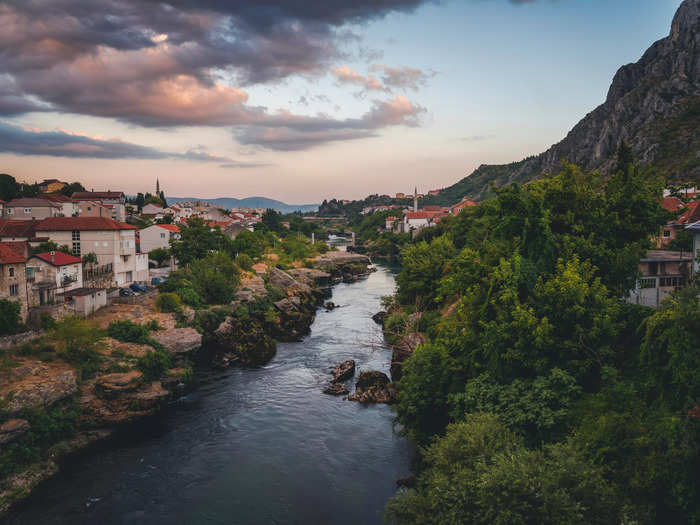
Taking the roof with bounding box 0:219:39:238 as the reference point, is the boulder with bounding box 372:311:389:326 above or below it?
below

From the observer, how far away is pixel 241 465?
72.7 feet

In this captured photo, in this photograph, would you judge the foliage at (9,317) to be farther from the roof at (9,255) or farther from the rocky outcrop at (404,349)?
the rocky outcrop at (404,349)

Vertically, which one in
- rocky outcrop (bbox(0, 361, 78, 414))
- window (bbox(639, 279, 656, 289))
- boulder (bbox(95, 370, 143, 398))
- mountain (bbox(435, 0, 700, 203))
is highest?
mountain (bbox(435, 0, 700, 203))

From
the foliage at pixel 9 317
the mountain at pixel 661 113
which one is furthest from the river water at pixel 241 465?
the mountain at pixel 661 113

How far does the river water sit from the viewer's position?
61.2ft

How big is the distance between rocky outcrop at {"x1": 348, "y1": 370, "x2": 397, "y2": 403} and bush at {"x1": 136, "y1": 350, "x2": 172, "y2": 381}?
1330cm

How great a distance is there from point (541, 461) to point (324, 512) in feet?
31.0

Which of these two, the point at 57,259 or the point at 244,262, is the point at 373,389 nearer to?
the point at 57,259

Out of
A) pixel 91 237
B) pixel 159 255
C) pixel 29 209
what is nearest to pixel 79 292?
pixel 91 237

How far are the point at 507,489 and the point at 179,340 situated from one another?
28.8 metres

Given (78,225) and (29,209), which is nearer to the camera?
(78,225)

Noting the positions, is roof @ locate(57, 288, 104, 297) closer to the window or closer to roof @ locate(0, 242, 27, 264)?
roof @ locate(0, 242, 27, 264)

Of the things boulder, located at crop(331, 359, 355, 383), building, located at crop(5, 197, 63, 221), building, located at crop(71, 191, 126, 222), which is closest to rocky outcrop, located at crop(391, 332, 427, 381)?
boulder, located at crop(331, 359, 355, 383)

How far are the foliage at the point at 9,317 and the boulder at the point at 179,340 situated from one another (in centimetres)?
878
